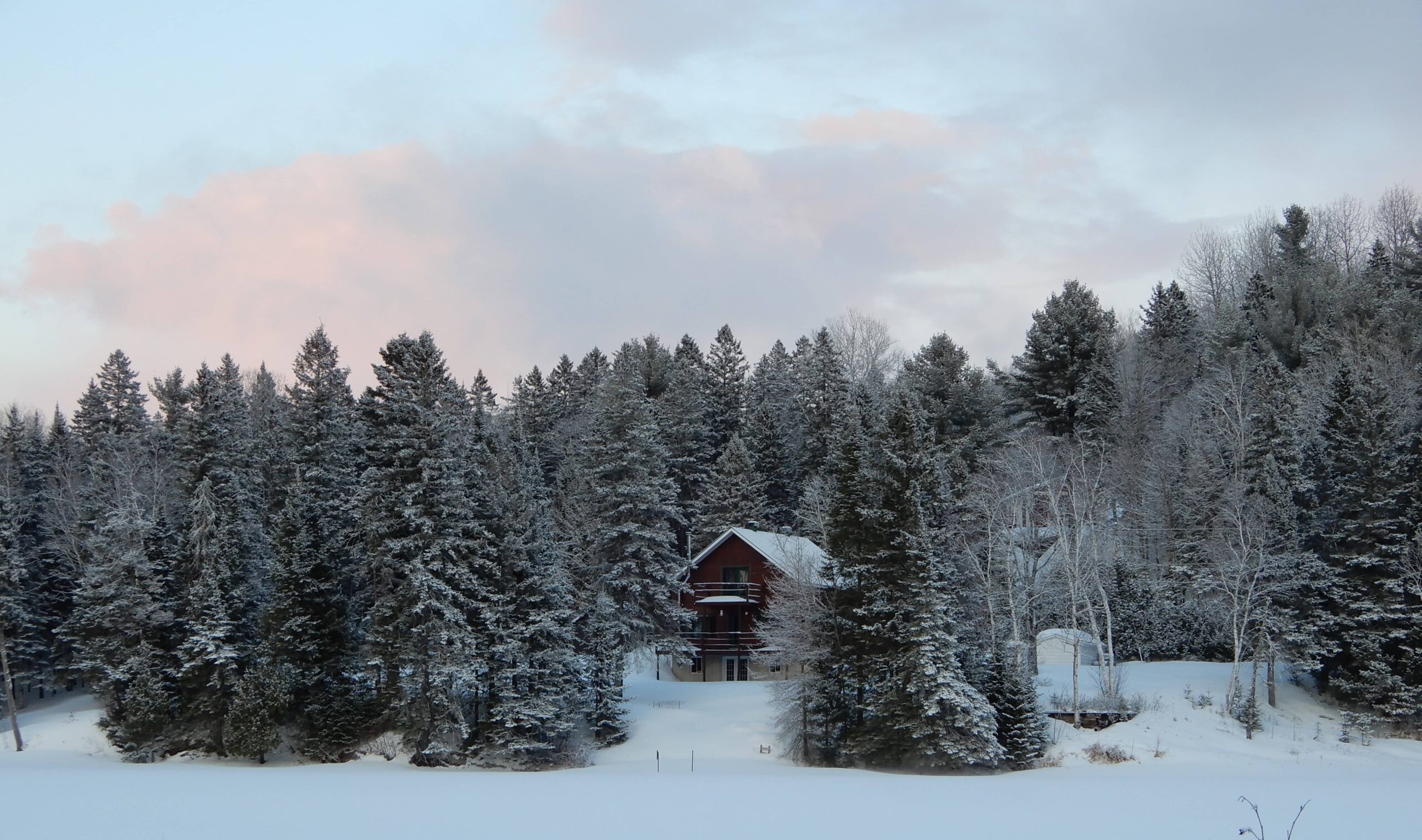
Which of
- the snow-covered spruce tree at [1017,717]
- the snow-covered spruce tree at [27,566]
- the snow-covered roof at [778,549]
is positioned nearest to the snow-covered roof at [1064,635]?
the snow-covered spruce tree at [1017,717]

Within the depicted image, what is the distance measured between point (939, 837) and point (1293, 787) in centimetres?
1296

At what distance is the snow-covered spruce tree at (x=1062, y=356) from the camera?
2682 inches

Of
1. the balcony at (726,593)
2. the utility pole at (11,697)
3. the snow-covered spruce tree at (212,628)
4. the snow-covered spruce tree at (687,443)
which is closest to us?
the snow-covered spruce tree at (212,628)

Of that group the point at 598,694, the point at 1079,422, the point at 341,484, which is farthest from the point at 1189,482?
the point at 341,484

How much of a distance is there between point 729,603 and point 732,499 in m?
8.99

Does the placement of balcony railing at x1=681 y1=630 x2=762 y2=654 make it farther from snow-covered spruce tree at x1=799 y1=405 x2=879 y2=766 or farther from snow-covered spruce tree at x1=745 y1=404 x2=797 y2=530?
snow-covered spruce tree at x1=799 y1=405 x2=879 y2=766

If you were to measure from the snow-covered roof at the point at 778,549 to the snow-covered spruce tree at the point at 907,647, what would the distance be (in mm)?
5631

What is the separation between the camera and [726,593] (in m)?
55.3

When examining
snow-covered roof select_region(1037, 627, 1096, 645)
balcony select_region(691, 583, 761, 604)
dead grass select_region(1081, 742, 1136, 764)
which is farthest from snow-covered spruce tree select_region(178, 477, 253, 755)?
snow-covered roof select_region(1037, 627, 1096, 645)

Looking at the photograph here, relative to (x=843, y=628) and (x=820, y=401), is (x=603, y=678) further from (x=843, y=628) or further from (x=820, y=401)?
(x=820, y=401)

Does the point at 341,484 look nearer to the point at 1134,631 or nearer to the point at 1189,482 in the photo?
the point at 1134,631

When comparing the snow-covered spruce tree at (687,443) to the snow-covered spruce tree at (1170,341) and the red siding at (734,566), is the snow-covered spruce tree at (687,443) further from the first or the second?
the snow-covered spruce tree at (1170,341)

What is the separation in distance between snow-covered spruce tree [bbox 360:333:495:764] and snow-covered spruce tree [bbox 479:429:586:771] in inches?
37.1

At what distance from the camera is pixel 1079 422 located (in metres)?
65.6
